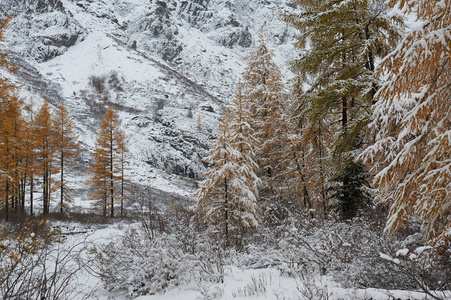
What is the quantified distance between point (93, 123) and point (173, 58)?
66.6m

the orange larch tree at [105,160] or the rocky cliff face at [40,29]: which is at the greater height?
the rocky cliff face at [40,29]

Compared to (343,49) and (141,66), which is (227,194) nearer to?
(343,49)

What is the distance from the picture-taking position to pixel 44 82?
214ft

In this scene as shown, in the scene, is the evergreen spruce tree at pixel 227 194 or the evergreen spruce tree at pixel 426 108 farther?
the evergreen spruce tree at pixel 227 194

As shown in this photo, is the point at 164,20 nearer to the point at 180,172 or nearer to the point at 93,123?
the point at 93,123

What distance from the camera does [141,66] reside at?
287 ft

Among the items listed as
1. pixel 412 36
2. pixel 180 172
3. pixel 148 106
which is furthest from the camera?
pixel 148 106

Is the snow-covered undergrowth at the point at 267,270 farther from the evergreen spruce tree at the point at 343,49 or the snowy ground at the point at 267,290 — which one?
the evergreen spruce tree at the point at 343,49

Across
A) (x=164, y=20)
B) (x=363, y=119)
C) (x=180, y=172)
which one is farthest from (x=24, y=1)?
(x=363, y=119)

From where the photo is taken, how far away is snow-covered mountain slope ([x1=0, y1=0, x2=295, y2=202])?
50.0m

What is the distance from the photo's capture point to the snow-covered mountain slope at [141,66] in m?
50.0

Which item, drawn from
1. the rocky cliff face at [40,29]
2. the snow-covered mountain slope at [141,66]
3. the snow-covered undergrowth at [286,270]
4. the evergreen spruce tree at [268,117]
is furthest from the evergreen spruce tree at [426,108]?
the rocky cliff face at [40,29]

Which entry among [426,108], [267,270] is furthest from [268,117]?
[426,108]

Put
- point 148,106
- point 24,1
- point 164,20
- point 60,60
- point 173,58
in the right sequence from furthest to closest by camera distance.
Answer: point 164,20 < point 173,58 < point 24,1 < point 60,60 < point 148,106
